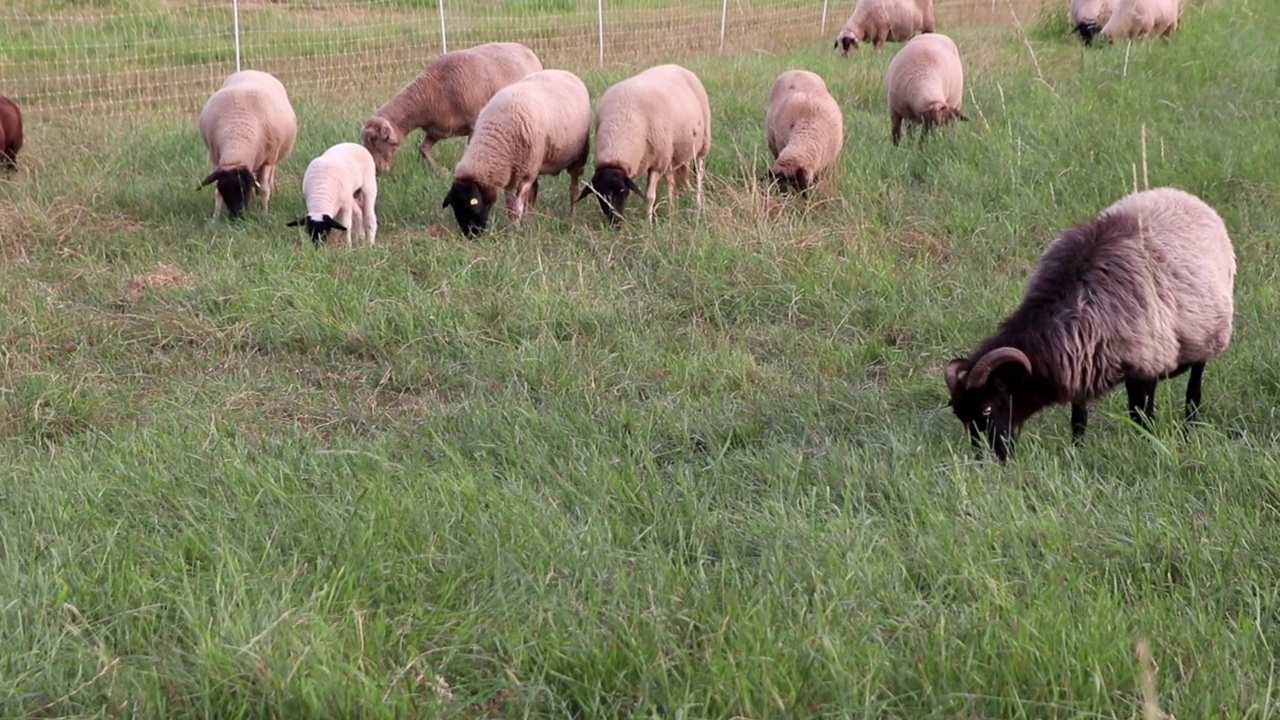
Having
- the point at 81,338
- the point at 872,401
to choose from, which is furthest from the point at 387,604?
the point at 81,338

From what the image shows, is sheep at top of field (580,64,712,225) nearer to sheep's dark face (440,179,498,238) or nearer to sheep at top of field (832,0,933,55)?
sheep's dark face (440,179,498,238)

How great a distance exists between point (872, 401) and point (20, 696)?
3344 millimetres

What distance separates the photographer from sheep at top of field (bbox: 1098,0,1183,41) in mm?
16016

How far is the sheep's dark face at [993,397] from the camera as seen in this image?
4.28m

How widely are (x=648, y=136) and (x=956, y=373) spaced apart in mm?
4576

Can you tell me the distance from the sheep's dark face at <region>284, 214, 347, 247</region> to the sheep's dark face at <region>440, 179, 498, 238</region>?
2.66ft

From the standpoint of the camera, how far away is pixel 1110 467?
422 centimetres

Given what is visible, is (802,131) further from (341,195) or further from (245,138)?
(245,138)

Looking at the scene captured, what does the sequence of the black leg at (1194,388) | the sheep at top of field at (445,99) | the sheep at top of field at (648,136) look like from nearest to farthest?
the black leg at (1194,388) → the sheep at top of field at (648,136) → the sheep at top of field at (445,99)

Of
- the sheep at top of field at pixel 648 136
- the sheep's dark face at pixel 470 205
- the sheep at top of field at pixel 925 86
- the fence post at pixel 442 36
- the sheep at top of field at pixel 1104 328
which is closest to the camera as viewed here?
the sheep at top of field at pixel 1104 328

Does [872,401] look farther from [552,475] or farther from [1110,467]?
[552,475]

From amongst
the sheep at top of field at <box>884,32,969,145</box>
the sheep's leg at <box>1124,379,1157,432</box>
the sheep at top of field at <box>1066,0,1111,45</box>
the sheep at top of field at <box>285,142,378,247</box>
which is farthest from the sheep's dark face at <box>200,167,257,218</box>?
the sheep at top of field at <box>1066,0,1111,45</box>

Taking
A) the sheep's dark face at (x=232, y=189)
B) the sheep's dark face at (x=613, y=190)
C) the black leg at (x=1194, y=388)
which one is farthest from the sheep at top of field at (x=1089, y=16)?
the black leg at (x=1194, y=388)

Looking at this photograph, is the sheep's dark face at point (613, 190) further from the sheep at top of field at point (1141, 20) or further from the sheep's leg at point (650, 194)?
the sheep at top of field at point (1141, 20)
